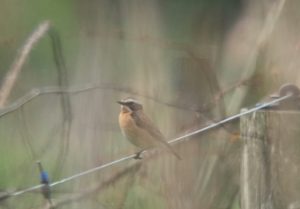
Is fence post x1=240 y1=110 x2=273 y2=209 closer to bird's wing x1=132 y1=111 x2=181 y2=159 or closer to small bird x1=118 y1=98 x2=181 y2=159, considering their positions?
bird's wing x1=132 y1=111 x2=181 y2=159

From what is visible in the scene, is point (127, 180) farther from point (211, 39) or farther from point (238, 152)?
point (211, 39)

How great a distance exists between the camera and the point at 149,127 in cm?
355

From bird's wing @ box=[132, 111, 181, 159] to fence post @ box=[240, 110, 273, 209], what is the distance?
1.19m

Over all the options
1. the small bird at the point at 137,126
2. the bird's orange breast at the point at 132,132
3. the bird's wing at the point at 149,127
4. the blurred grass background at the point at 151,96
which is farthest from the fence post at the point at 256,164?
the bird's orange breast at the point at 132,132

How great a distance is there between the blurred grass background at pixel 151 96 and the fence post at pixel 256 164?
3.45ft

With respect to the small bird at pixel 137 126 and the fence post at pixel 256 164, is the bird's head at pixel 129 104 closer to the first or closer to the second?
the small bird at pixel 137 126

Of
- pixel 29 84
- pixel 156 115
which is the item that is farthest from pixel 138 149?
pixel 29 84

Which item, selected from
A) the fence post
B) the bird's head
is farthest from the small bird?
the fence post

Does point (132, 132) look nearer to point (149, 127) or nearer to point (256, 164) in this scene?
point (149, 127)

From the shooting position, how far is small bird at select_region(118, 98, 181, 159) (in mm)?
3550

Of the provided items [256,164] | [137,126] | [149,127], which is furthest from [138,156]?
[256,164]

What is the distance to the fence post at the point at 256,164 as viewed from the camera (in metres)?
2.06

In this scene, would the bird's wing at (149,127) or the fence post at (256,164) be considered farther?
the bird's wing at (149,127)

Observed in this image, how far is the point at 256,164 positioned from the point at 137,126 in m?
1.66
